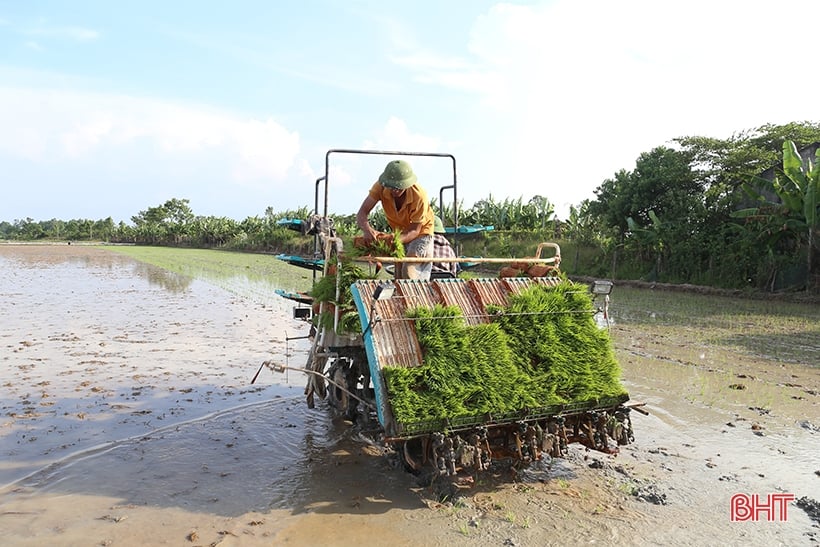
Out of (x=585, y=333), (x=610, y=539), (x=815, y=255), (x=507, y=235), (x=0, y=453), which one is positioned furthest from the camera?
(x=507, y=235)

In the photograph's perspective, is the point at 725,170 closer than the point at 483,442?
No

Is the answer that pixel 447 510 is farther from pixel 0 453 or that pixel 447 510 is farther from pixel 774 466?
pixel 0 453

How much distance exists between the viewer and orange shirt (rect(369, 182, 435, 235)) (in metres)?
5.36

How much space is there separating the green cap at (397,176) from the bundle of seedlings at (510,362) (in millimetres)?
1258

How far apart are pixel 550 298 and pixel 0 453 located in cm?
497

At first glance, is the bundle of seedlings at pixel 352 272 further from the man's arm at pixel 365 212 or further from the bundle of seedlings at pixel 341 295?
the man's arm at pixel 365 212

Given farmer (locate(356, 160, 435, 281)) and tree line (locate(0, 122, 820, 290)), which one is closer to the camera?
farmer (locate(356, 160, 435, 281))

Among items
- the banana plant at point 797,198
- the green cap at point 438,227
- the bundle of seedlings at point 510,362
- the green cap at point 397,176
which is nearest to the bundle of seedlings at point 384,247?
the green cap at point 397,176

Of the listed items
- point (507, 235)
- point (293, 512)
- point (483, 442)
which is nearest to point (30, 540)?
point (293, 512)

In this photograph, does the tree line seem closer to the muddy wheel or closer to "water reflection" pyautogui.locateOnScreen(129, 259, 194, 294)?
"water reflection" pyautogui.locateOnScreen(129, 259, 194, 294)

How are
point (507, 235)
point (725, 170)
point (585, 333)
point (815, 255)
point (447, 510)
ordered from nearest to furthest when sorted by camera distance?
point (447, 510), point (585, 333), point (815, 255), point (725, 170), point (507, 235)

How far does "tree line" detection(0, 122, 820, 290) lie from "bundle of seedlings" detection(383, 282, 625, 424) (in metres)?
10.9

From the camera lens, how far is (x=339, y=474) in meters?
4.91

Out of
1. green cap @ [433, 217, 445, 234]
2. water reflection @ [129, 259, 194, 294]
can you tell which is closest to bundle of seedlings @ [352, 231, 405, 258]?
green cap @ [433, 217, 445, 234]
